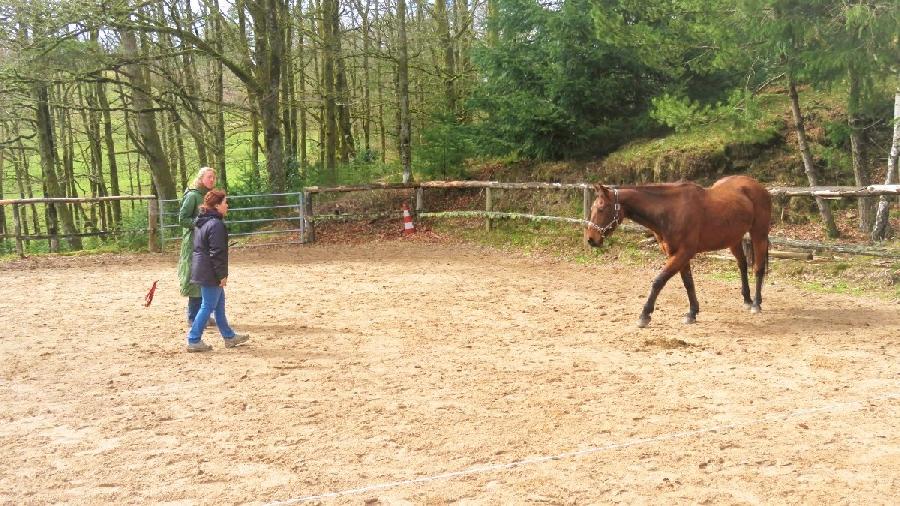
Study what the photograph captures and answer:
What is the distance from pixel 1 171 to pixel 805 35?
82.6ft

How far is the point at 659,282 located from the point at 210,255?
13.9ft

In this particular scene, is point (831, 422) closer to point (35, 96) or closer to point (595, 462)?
point (595, 462)

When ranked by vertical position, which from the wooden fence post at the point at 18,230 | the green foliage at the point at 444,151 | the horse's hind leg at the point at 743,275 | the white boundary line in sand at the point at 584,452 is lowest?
the white boundary line in sand at the point at 584,452

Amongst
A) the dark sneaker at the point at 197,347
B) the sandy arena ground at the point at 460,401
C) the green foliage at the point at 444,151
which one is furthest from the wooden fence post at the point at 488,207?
the dark sneaker at the point at 197,347

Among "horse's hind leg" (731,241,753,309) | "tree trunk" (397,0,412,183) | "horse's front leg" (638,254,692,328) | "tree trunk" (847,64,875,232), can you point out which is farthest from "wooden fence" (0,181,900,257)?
"horse's front leg" (638,254,692,328)

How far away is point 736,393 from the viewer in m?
4.91

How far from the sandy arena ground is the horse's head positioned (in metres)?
0.90

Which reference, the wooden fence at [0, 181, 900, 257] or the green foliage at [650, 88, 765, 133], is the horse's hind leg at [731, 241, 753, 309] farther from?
the green foliage at [650, 88, 765, 133]

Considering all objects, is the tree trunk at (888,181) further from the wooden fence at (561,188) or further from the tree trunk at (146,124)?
the tree trunk at (146,124)

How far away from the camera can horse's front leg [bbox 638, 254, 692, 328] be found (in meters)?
6.98

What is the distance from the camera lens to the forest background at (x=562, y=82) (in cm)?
945

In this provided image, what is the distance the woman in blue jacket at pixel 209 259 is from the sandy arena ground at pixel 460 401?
14.5 inches

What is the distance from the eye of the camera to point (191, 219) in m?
6.73

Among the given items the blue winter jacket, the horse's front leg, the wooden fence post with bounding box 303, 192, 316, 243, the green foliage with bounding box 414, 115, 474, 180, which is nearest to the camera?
the blue winter jacket
